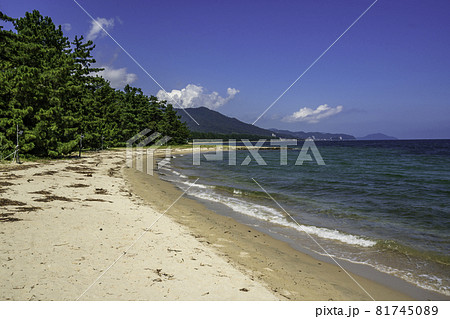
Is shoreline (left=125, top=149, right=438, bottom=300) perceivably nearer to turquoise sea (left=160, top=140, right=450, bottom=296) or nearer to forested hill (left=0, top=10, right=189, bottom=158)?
turquoise sea (left=160, top=140, right=450, bottom=296)

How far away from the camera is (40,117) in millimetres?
21641

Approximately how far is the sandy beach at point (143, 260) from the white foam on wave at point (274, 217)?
1761mm

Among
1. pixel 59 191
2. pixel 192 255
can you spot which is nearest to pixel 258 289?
pixel 192 255

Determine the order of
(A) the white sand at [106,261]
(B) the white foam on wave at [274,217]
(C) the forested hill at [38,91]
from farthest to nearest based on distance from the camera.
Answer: (C) the forested hill at [38,91] → (B) the white foam on wave at [274,217] → (A) the white sand at [106,261]

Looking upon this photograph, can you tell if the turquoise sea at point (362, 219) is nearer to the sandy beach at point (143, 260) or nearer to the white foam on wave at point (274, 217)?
the white foam on wave at point (274, 217)

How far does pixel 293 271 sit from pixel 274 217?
5054mm

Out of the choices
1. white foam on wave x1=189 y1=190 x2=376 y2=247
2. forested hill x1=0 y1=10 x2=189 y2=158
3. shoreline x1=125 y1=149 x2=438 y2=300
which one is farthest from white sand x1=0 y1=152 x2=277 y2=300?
forested hill x1=0 y1=10 x2=189 y2=158

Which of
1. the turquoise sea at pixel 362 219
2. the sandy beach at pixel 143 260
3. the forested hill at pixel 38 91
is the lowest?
the turquoise sea at pixel 362 219

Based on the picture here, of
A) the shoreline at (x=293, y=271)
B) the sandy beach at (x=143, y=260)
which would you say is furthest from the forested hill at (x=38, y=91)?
the shoreline at (x=293, y=271)

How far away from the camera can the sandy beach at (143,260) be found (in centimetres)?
425

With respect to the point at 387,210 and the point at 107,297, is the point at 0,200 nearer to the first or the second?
the point at 107,297

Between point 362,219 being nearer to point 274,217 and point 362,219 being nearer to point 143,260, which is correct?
point 274,217

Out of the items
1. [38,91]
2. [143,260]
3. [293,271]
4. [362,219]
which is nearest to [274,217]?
[362,219]

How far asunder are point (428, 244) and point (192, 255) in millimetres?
7379
